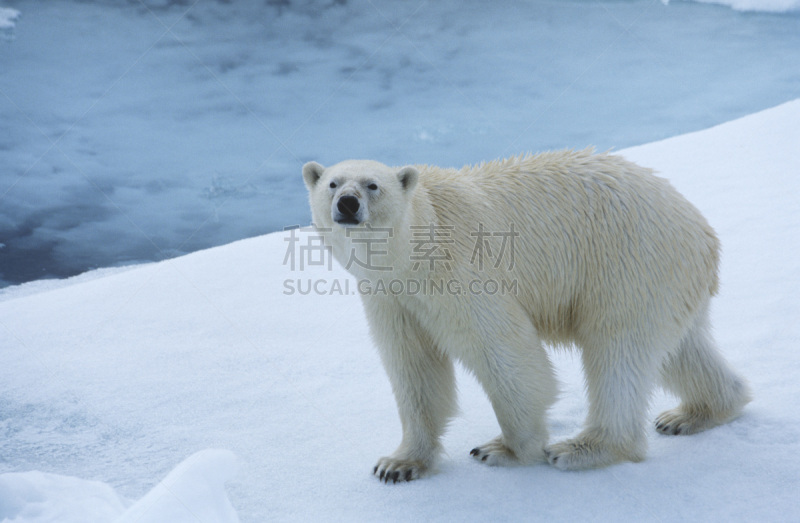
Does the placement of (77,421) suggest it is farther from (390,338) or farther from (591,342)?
(591,342)

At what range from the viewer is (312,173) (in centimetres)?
295

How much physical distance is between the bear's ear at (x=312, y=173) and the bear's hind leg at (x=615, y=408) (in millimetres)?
1516

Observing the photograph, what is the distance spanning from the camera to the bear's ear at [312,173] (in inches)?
115

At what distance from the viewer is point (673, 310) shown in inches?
120

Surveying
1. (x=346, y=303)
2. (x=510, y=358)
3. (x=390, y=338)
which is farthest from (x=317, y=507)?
(x=346, y=303)

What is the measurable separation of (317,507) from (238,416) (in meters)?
1.43

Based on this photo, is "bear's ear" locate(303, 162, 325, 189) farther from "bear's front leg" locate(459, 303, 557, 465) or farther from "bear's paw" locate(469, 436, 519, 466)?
"bear's paw" locate(469, 436, 519, 466)

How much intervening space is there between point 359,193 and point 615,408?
5.14 ft

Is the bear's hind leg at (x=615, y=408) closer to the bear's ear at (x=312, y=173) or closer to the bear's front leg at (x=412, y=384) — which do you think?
the bear's front leg at (x=412, y=384)

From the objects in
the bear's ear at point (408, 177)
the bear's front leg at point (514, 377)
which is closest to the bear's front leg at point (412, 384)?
the bear's front leg at point (514, 377)

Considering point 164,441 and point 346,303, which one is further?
point 346,303

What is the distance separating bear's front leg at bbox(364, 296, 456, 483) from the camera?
10.1ft

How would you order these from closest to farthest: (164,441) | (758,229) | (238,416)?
(164,441)
(238,416)
(758,229)

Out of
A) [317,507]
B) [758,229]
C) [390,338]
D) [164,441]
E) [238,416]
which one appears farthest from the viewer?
[758,229]
